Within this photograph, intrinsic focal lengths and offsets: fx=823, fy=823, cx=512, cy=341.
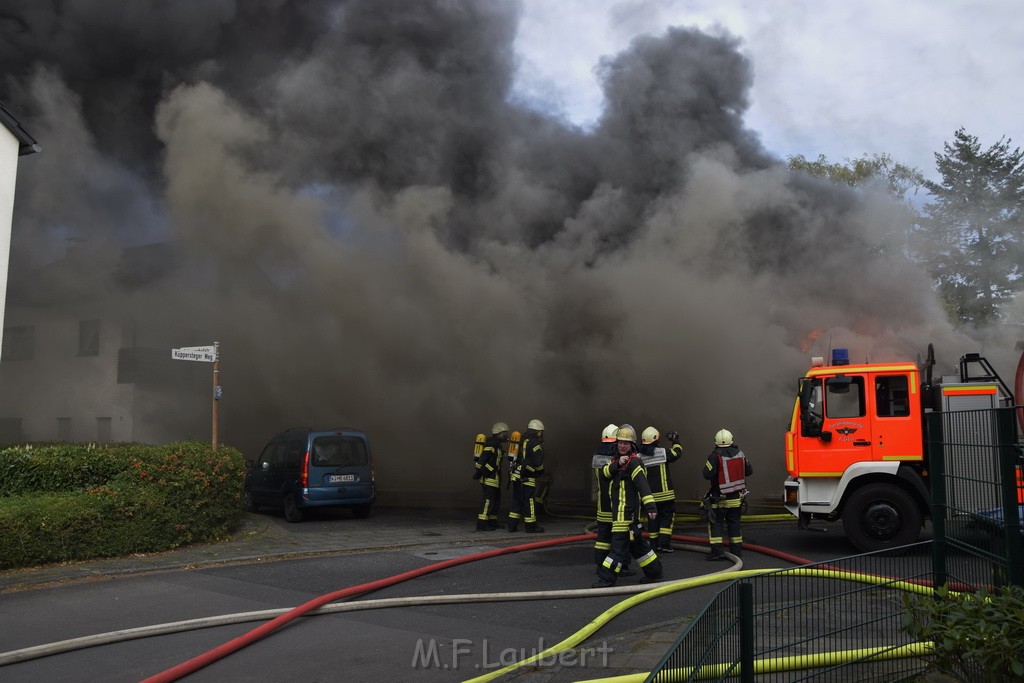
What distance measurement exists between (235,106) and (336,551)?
27.1 ft

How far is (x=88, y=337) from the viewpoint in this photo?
67.6ft

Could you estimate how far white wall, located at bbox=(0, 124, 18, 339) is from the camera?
11.4 metres

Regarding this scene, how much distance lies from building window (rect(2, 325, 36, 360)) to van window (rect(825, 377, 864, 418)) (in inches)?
737

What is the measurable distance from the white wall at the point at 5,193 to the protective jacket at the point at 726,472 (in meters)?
9.52

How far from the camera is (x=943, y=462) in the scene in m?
4.77

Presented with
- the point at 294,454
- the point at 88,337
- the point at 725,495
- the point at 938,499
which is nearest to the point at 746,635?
the point at 938,499

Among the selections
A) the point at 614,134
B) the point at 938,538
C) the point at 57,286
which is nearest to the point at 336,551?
the point at 938,538

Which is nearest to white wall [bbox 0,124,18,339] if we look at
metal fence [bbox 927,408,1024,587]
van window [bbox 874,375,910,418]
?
van window [bbox 874,375,910,418]

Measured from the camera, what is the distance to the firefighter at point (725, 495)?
9.18m

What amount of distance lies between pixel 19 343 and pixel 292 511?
455 inches

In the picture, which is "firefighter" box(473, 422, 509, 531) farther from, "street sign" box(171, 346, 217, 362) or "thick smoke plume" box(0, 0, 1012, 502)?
"street sign" box(171, 346, 217, 362)

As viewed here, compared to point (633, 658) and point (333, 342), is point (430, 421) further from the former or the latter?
point (633, 658)

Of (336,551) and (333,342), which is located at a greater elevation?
(333,342)

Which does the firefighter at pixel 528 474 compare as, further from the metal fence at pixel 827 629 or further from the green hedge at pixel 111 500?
the metal fence at pixel 827 629
